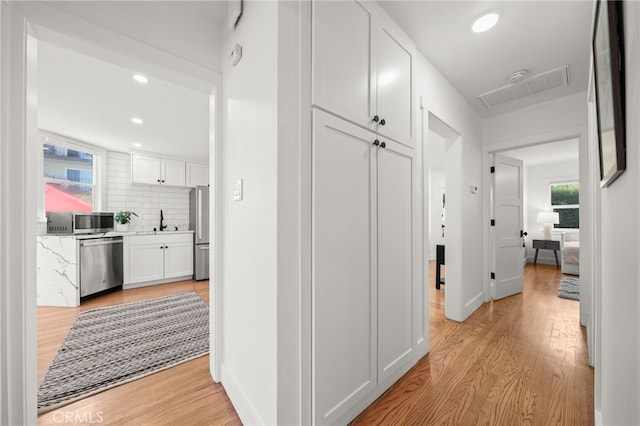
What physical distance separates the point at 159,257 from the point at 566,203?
9049 mm

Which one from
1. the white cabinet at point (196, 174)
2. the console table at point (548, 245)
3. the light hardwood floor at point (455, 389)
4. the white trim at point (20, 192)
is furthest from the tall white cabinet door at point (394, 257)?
the console table at point (548, 245)

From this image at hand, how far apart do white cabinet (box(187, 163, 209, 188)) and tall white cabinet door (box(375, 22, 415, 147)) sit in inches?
179

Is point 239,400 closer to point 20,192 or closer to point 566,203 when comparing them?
point 20,192

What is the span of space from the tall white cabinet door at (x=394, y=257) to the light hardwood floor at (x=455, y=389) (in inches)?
9.5

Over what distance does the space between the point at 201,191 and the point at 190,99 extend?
2.21 metres

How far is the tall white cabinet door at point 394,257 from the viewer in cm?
154

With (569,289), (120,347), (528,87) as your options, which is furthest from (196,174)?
(569,289)

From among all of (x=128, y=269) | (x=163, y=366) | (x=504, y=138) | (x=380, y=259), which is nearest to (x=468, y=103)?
(x=504, y=138)

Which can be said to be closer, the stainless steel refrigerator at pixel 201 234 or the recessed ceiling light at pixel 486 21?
the recessed ceiling light at pixel 486 21

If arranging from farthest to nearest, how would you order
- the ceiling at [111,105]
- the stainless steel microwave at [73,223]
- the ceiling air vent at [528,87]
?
the stainless steel microwave at [73,223] < the ceiling air vent at [528,87] < the ceiling at [111,105]

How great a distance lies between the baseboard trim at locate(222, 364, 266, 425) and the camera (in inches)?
48.9

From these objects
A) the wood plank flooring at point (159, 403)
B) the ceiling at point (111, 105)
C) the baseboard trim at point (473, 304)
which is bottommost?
the wood plank flooring at point (159, 403)

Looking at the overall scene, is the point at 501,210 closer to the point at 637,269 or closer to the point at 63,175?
the point at 637,269

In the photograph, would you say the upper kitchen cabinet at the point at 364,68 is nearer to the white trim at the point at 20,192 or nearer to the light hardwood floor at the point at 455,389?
the white trim at the point at 20,192
